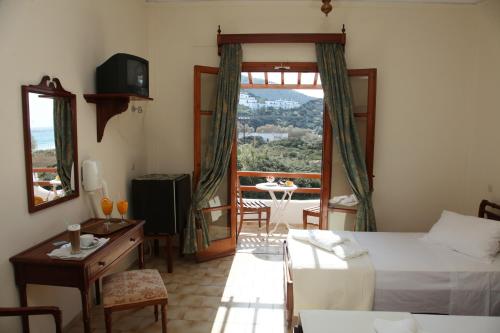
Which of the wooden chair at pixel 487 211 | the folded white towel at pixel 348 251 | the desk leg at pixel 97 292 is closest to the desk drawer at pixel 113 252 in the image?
the desk leg at pixel 97 292

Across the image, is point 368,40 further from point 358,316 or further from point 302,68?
point 358,316

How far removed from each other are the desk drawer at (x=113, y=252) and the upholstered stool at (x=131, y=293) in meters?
0.18

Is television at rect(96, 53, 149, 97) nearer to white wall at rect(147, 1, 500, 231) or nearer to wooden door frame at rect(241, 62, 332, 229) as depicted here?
white wall at rect(147, 1, 500, 231)

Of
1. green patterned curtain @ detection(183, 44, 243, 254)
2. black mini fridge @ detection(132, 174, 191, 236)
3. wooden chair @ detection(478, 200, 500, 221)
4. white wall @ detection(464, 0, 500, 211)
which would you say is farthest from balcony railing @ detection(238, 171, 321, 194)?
wooden chair @ detection(478, 200, 500, 221)

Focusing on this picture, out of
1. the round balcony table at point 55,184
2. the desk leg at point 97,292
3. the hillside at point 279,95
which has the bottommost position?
the desk leg at point 97,292

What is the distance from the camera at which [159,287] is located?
7.95 ft

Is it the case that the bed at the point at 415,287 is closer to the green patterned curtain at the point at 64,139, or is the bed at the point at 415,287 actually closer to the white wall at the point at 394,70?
the white wall at the point at 394,70

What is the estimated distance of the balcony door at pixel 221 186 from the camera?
3.90 metres

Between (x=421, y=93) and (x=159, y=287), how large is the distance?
3.55 metres

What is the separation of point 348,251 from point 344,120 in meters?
1.67

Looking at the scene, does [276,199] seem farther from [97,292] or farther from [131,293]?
[131,293]

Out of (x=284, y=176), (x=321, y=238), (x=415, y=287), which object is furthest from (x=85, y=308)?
(x=284, y=176)

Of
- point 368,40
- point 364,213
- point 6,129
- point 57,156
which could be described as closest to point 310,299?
point 364,213

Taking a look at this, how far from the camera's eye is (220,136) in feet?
13.0
